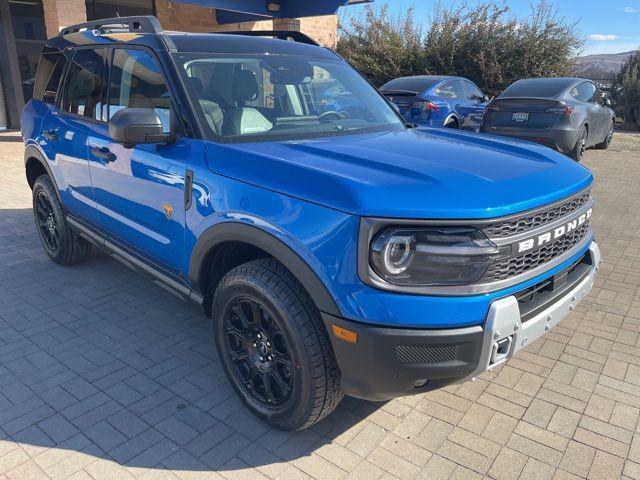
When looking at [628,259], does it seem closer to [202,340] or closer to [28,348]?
[202,340]

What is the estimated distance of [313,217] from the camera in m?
2.18

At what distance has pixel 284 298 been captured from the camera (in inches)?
92.0

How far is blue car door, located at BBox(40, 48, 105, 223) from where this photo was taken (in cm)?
383

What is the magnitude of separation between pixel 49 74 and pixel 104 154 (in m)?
1.73

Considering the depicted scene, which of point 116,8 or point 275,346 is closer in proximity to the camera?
point 275,346

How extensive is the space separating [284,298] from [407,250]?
2.02 ft

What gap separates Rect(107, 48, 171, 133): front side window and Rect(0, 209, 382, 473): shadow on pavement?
4.89 ft

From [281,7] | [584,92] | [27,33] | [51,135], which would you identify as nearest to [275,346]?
[51,135]

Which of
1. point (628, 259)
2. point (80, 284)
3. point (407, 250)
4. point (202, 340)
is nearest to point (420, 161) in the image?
point (407, 250)

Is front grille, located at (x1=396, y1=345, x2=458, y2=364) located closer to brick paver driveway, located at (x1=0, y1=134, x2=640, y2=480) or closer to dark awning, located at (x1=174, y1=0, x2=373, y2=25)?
brick paver driveway, located at (x1=0, y1=134, x2=640, y2=480)

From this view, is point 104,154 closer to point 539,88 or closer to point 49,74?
point 49,74

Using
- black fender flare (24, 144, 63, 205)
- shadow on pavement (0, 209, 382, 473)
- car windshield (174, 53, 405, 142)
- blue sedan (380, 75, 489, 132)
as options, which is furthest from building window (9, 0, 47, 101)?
car windshield (174, 53, 405, 142)

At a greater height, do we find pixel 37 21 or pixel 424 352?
pixel 37 21

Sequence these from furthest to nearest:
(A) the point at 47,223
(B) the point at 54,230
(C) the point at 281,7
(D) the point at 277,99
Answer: (C) the point at 281,7 < (A) the point at 47,223 < (B) the point at 54,230 < (D) the point at 277,99
